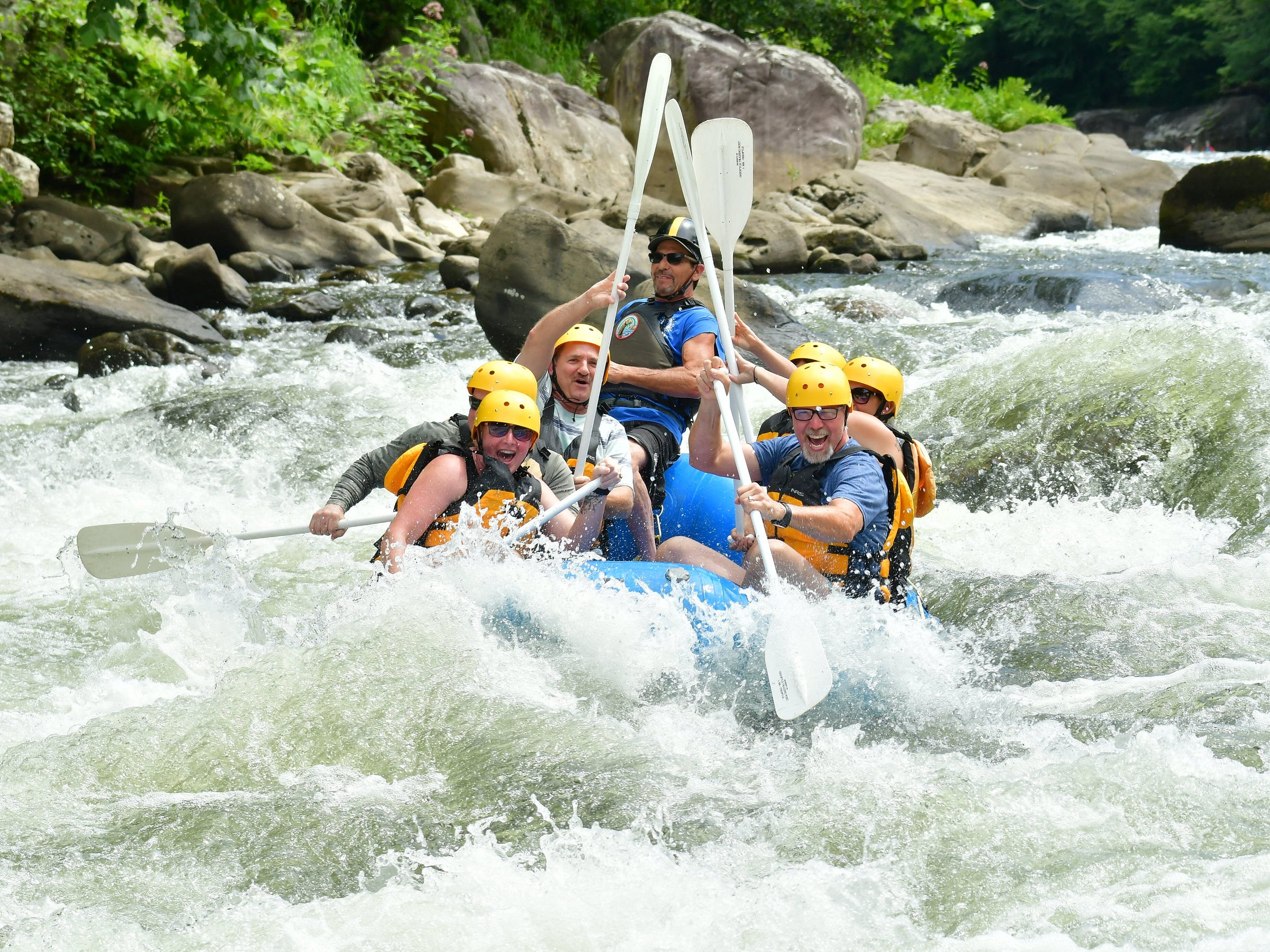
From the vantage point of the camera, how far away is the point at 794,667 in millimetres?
3604

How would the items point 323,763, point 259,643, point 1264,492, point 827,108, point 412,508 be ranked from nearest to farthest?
point 323,763, point 412,508, point 259,643, point 1264,492, point 827,108

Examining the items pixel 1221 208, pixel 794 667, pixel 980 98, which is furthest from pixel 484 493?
pixel 980 98

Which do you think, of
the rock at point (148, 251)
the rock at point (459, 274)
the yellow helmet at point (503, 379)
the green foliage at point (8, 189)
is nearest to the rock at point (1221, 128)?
the rock at point (459, 274)

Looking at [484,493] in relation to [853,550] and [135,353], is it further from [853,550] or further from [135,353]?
[135,353]

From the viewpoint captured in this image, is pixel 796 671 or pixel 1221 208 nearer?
pixel 796 671

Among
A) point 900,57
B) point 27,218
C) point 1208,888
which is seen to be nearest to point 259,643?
point 1208,888

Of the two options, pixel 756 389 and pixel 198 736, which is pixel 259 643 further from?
pixel 756 389

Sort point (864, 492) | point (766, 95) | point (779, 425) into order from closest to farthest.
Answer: point (864, 492)
point (779, 425)
point (766, 95)

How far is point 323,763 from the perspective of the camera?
3512mm

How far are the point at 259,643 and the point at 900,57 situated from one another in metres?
40.3

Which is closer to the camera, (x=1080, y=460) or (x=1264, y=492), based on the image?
(x=1264, y=492)

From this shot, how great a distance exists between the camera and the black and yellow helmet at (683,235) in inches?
189

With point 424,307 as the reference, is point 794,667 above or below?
above

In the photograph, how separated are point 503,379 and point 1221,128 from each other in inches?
1388
